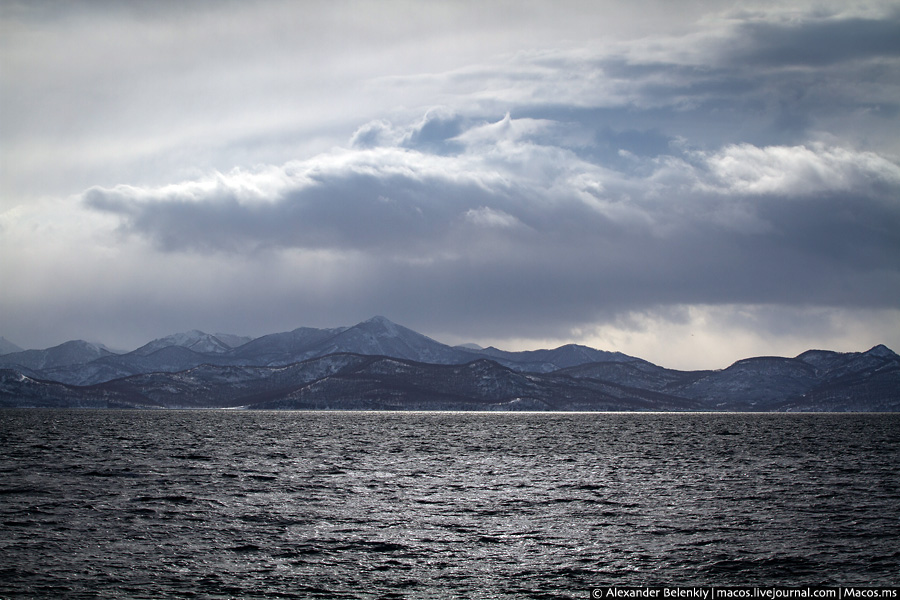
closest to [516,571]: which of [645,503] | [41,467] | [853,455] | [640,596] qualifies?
[640,596]

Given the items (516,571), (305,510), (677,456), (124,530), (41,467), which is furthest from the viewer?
(677,456)

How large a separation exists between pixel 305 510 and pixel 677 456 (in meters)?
88.8

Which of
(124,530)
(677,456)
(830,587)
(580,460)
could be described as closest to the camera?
(830,587)

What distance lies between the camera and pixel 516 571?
40.8m

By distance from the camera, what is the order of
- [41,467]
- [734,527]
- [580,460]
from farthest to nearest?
[580,460] < [41,467] < [734,527]

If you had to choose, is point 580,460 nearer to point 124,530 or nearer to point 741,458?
point 741,458

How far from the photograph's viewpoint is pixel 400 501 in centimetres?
6800

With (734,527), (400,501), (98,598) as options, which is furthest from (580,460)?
(98,598)

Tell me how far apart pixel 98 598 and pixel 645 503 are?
158ft

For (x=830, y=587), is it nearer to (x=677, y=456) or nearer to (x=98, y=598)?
(x=98, y=598)

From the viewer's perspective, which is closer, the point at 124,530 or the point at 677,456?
the point at 124,530

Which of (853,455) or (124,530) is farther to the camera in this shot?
(853,455)

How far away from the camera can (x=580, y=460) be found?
124 m

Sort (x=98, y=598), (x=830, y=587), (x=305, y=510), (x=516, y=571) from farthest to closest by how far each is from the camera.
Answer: (x=305, y=510)
(x=516, y=571)
(x=830, y=587)
(x=98, y=598)
